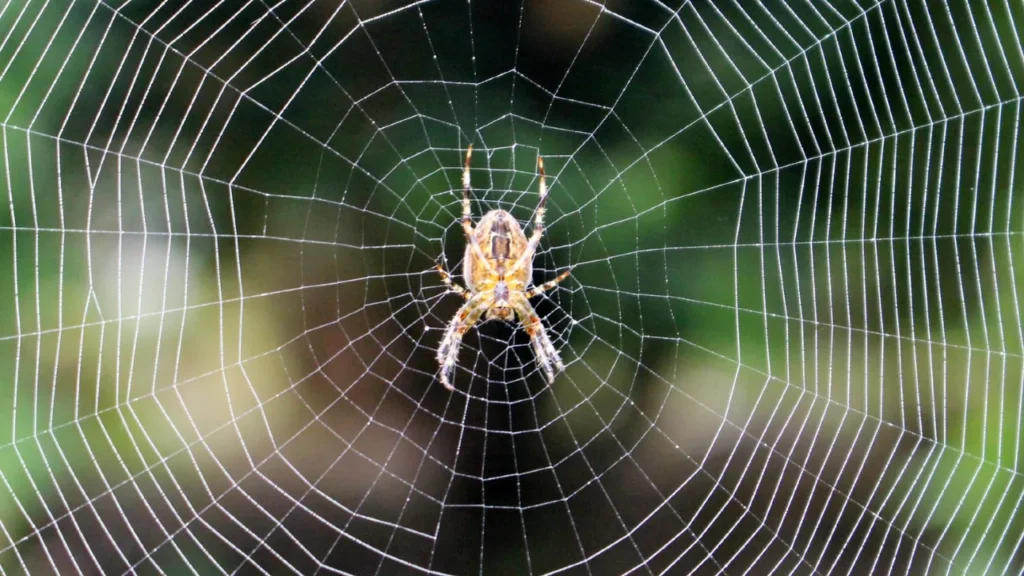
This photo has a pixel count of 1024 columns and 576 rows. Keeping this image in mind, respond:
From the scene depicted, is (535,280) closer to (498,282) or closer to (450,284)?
(498,282)

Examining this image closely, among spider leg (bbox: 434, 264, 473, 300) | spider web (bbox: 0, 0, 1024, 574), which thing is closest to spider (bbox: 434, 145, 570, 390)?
spider leg (bbox: 434, 264, 473, 300)

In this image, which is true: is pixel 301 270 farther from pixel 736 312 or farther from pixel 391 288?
pixel 736 312

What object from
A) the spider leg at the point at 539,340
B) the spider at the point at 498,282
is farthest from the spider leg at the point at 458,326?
the spider leg at the point at 539,340

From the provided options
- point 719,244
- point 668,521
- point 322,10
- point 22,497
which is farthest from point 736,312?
point 22,497

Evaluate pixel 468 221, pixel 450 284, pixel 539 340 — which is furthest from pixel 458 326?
pixel 468 221

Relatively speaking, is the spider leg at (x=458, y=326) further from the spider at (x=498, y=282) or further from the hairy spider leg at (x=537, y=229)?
the hairy spider leg at (x=537, y=229)

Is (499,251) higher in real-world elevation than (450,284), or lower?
higher

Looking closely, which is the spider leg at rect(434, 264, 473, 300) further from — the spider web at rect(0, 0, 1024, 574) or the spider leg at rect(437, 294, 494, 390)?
the spider web at rect(0, 0, 1024, 574)
